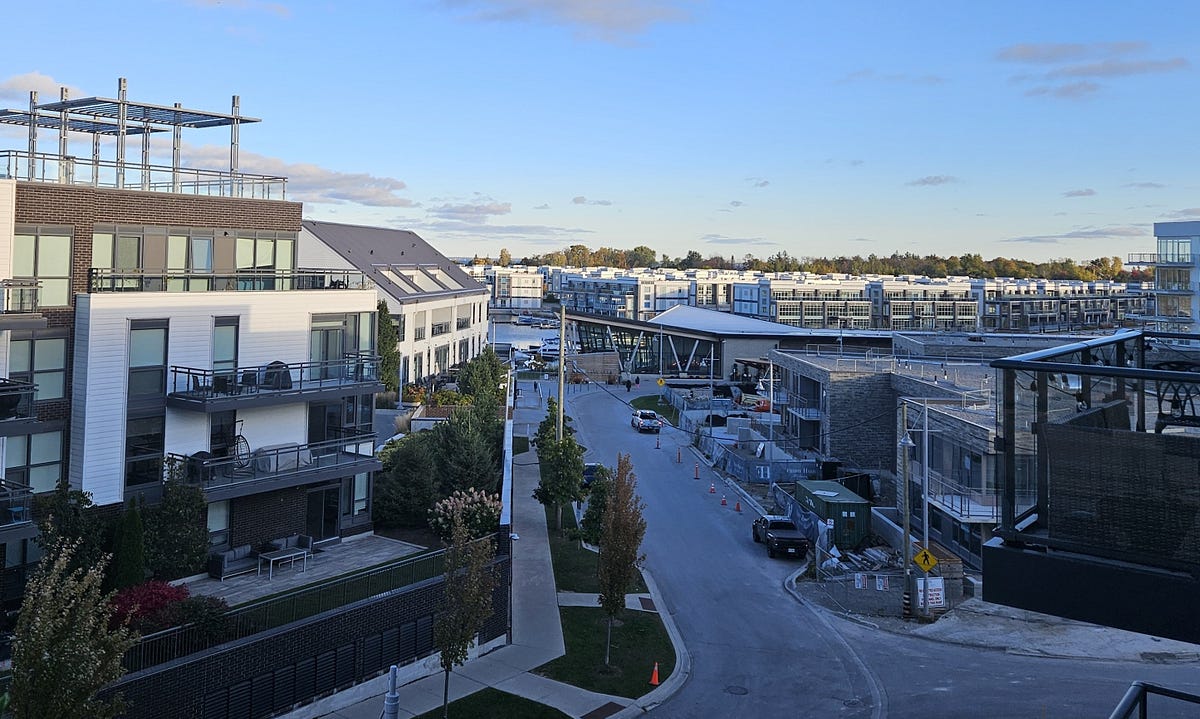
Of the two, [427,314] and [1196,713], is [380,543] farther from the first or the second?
[427,314]

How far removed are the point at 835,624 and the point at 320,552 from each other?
1422 cm

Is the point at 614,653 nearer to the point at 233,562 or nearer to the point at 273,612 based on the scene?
the point at 273,612

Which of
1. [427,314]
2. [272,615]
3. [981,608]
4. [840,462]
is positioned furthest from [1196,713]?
[427,314]

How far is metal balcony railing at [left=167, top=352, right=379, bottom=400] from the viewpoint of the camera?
77.9ft

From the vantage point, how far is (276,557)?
960 inches

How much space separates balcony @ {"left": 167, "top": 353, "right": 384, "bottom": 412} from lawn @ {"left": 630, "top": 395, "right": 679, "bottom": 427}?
1539 inches

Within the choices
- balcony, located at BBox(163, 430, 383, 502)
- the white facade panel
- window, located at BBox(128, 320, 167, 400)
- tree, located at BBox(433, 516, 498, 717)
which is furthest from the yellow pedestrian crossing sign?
window, located at BBox(128, 320, 167, 400)

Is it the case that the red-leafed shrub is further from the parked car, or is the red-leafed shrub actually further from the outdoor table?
the parked car

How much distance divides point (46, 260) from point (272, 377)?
19.9 ft

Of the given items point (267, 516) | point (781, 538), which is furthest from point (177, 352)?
point (781, 538)

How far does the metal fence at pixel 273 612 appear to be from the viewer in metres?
15.6

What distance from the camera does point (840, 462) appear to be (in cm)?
4497

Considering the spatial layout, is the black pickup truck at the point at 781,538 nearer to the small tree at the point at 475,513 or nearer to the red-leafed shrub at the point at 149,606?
the small tree at the point at 475,513

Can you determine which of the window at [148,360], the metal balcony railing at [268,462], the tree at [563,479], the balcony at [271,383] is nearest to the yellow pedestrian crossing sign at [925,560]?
the tree at [563,479]
